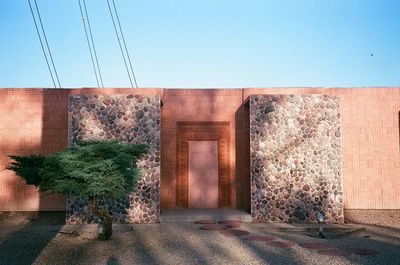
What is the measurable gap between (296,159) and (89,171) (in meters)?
6.73

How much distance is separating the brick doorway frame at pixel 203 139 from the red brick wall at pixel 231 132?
18 centimetres

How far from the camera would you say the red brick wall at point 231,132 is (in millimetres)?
14859

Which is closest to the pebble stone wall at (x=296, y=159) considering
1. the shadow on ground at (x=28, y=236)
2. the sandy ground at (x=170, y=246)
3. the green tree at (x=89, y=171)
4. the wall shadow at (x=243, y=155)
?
the sandy ground at (x=170, y=246)

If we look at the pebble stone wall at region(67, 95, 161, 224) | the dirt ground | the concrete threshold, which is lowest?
the dirt ground

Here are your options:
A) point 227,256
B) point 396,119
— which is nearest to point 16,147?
point 227,256

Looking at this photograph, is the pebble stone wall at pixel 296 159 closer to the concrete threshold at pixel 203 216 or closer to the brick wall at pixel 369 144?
the concrete threshold at pixel 203 216

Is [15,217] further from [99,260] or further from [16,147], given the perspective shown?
[99,260]

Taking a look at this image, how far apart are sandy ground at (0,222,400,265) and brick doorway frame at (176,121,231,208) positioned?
2979 millimetres

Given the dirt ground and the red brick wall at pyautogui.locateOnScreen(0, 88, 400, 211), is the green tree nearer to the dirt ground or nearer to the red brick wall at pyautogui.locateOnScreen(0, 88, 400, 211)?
the dirt ground

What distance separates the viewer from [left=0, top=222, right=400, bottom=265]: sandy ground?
7996 millimetres

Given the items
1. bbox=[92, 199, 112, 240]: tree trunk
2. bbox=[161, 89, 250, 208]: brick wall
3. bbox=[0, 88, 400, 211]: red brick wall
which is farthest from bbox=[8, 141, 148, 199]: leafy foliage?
bbox=[0, 88, 400, 211]: red brick wall

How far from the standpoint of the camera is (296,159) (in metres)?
12.9

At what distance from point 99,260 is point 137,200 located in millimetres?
4673

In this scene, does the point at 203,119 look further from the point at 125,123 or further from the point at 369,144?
the point at 369,144
